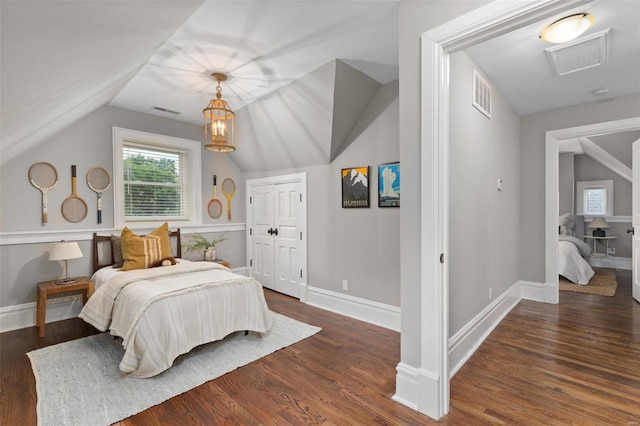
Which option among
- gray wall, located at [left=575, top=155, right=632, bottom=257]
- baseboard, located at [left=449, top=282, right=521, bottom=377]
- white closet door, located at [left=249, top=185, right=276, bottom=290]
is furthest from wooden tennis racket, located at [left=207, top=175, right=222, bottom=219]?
gray wall, located at [left=575, top=155, right=632, bottom=257]

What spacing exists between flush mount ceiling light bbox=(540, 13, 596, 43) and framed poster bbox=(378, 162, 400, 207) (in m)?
1.49

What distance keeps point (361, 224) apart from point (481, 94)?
1747 millimetres

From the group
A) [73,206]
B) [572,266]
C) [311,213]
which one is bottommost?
[572,266]

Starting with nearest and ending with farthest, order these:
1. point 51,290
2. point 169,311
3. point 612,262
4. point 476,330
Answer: point 169,311 < point 476,330 < point 51,290 < point 612,262

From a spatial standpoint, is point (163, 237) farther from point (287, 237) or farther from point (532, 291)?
point (532, 291)

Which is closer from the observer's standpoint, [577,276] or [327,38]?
[327,38]

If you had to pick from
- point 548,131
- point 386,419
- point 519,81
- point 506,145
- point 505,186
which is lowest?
point 386,419

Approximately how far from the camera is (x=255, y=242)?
4.92 meters

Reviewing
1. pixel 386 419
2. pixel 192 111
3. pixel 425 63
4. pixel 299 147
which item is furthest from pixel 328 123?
pixel 386 419

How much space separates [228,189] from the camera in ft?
16.1

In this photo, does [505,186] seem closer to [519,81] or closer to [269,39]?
[519,81]

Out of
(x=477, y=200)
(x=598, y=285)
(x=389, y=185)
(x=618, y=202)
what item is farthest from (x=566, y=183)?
(x=389, y=185)

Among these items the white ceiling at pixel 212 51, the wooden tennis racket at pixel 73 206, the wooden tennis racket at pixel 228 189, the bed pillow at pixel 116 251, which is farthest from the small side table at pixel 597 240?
the wooden tennis racket at pixel 73 206

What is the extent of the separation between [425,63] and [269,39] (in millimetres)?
1265
